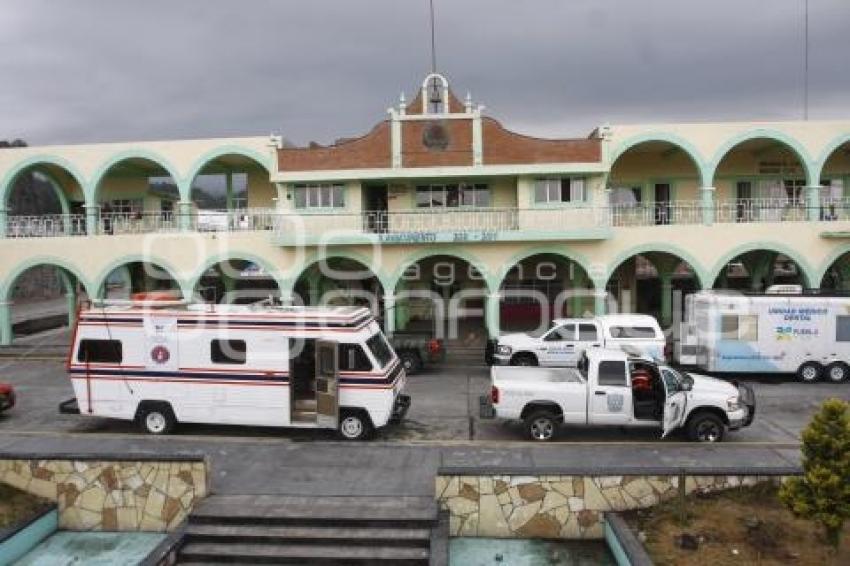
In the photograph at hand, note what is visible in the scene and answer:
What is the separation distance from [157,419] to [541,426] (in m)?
8.13

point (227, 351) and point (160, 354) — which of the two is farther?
point (160, 354)

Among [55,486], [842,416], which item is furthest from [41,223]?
[842,416]

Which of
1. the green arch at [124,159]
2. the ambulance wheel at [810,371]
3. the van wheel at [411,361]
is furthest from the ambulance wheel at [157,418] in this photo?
the ambulance wheel at [810,371]

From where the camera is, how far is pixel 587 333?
65.3 feet

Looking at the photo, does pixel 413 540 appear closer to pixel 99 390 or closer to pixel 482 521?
pixel 482 521

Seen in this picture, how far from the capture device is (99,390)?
1499cm

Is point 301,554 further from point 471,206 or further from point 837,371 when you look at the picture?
point 471,206

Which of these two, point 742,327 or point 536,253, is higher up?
point 536,253

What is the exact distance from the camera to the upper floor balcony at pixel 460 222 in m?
22.8

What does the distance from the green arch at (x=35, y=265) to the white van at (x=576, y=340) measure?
1488 centimetres

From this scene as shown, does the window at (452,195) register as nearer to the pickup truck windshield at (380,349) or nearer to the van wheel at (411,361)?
the van wheel at (411,361)

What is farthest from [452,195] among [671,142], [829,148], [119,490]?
[119,490]

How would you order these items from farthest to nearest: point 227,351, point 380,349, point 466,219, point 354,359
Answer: point 466,219, point 380,349, point 227,351, point 354,359

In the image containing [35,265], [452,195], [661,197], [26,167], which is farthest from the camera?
[661,197]
